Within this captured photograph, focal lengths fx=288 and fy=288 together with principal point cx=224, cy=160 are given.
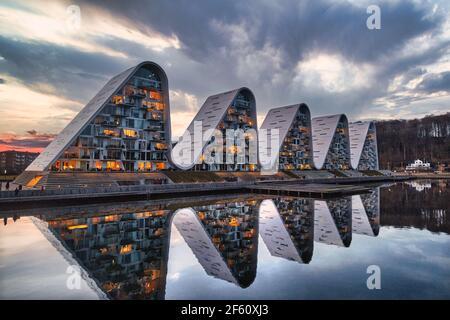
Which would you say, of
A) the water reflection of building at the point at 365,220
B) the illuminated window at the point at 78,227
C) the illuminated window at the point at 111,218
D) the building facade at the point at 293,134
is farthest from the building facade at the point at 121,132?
the building facade at the point at 293,134

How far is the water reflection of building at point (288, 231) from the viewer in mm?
17688

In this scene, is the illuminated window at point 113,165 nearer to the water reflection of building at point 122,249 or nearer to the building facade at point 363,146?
the water reflection of building at point 122,249

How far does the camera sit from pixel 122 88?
57000 mm

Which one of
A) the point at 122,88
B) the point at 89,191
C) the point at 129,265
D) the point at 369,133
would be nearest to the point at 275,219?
the point at 129,265

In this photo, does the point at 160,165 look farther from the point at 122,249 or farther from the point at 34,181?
the point at 122,249

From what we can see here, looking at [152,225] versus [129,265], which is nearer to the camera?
[129,265]

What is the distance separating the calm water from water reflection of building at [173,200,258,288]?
2.7 inches

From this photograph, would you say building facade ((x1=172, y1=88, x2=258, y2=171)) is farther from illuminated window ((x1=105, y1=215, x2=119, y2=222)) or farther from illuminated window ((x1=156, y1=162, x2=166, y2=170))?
illuminated window ((x1=105, y1=215, x2=119, y2=222))

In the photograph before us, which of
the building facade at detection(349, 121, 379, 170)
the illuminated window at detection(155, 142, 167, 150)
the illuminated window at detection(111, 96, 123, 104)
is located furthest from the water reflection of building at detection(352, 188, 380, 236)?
the building facade at detection(349, 121, 379, 170)

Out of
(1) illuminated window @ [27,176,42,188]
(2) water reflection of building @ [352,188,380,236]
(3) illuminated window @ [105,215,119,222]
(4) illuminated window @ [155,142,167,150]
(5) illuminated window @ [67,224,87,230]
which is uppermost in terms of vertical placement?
(4) illuminated window @ [155,142,167,150]

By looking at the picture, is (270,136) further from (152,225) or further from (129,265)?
(129,265)

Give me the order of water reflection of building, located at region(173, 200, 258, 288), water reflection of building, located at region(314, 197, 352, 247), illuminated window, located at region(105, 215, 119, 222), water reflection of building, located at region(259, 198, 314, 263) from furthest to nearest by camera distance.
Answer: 1. illuminated window, located at region(105, 215, 119, 222)
2. water reflection of building, located at region(314, 197, 352, 247)
3. water reflection of building, located at region(259, 198, 314, 263)
4. water reflection of building, located at region(173, 200, 258, 288)

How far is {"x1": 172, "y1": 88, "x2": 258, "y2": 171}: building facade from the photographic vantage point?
7050 cm

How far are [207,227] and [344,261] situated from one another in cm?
1158
